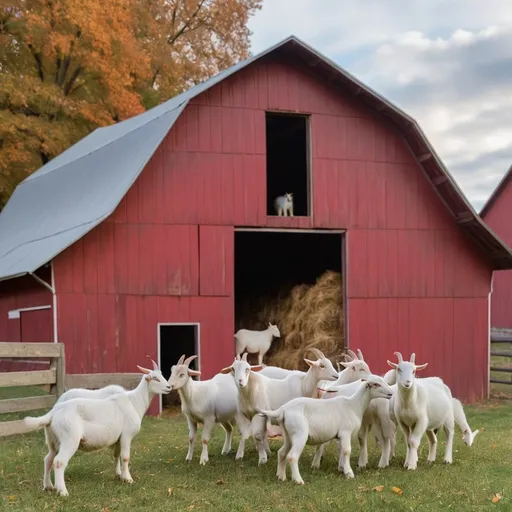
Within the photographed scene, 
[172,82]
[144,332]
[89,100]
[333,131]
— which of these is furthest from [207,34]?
[144,332]

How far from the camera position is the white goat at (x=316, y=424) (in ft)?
30.5

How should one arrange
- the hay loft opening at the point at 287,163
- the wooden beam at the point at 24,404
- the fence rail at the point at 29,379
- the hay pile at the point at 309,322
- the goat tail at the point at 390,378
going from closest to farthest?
the goat tail at the point at 390,378
the fence rail at the point at 29,379
the wooden beam at the point at 24,404
the hay pile at the point at 309,322
the hay loft opening at the point at 287,163

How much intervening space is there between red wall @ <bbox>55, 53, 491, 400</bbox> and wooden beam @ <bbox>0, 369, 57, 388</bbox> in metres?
2.66

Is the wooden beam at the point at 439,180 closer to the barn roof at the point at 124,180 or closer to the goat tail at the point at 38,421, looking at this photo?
the barn roof at the point at 124,180

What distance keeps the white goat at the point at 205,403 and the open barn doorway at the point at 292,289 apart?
623 cm

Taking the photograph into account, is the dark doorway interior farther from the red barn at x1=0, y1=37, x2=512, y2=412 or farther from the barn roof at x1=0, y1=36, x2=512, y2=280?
the barn roof at x1=0, y1=36, x2=512, y2=280

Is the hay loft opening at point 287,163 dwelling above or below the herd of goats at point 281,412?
above

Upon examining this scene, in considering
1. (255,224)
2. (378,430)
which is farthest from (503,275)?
(378,430)

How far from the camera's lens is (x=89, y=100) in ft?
93.4

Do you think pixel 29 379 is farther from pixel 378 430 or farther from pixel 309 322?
pixel 309 322

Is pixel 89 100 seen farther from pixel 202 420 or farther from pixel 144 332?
pixel 202 420

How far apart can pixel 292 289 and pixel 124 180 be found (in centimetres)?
574

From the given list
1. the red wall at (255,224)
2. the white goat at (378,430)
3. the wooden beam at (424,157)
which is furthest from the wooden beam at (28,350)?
the wooden beam at (424,157)

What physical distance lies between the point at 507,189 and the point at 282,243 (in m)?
15.1
